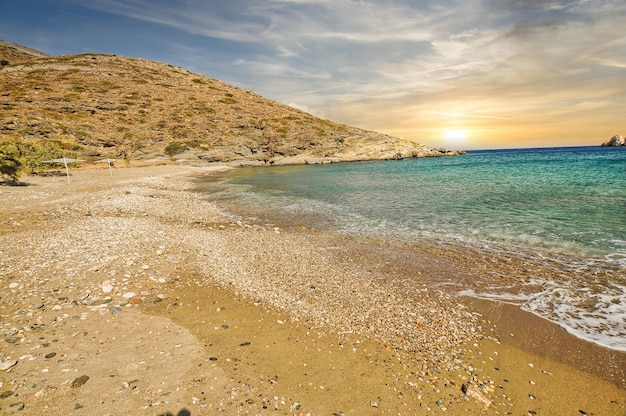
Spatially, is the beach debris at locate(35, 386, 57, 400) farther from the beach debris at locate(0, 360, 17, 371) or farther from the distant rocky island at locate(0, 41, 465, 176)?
the distant rocky island at locate(0, 41, 465, 176)

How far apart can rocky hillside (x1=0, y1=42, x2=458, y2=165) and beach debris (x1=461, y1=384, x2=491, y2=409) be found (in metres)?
75.7

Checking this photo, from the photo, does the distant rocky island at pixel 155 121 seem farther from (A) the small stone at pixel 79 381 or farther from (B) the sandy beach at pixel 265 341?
(A) the small stone at pixel 79 381

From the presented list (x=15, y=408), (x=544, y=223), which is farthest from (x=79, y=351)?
(x=544, y=223)

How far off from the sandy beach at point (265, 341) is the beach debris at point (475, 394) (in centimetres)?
2

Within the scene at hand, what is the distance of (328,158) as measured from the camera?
97000 millimetres

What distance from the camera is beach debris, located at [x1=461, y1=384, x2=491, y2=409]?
5.36 m

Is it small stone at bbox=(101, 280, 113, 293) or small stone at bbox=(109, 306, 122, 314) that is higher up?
small stone at bbox=(101, 280, 113, 293)

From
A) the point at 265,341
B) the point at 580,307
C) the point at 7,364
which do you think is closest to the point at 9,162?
the point at 7,364

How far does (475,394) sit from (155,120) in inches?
3883

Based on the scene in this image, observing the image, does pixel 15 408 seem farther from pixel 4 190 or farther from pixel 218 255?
pixel 4 190

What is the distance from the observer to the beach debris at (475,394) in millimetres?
5363

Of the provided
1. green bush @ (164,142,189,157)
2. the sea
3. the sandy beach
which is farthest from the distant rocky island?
the sandy beach

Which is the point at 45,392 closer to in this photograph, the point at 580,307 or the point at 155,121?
the point at 580,307

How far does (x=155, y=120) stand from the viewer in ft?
279
